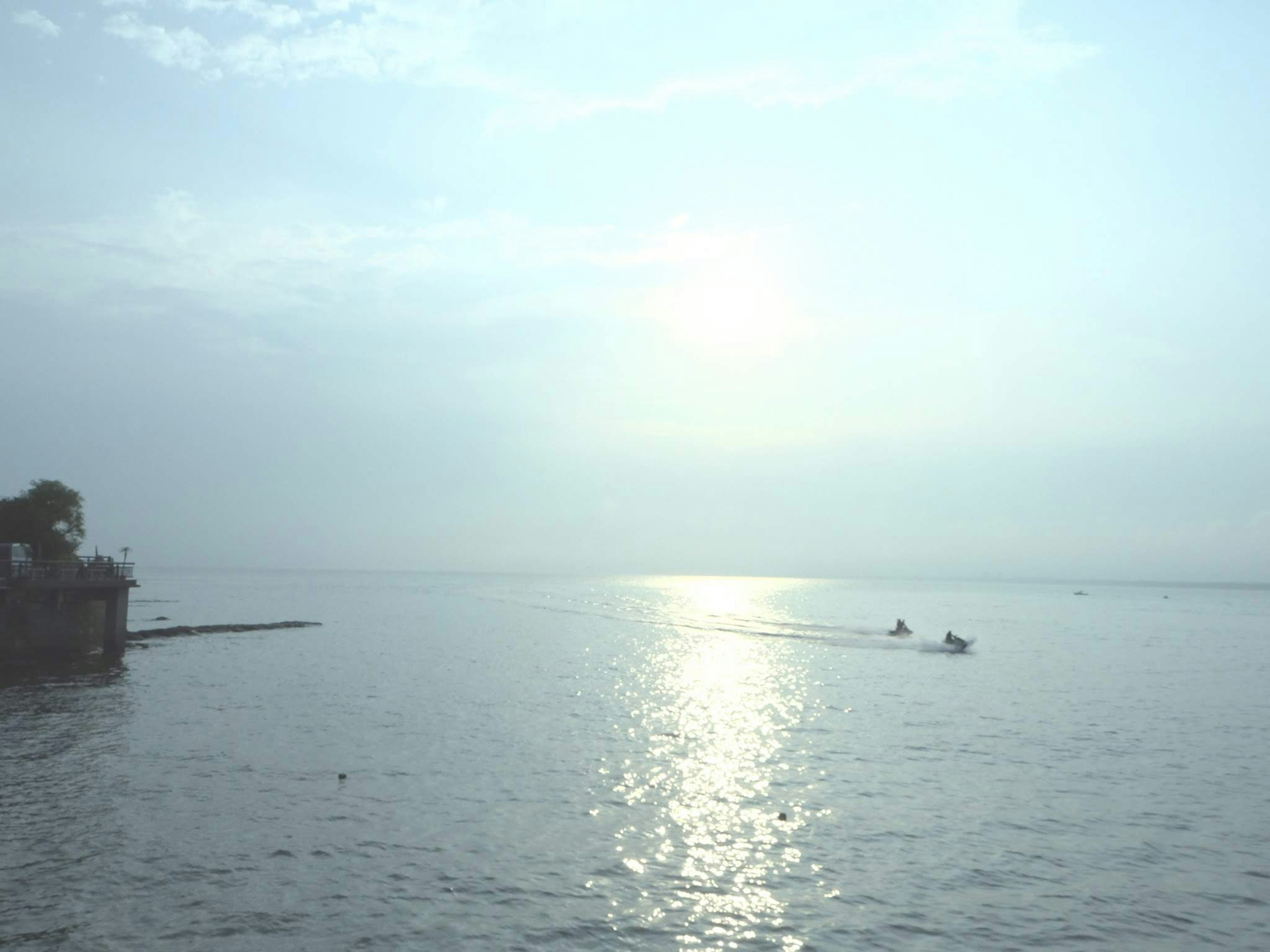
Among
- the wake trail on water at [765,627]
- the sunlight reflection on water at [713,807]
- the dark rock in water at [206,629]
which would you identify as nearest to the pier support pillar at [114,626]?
the dark rock in water at [206,629]

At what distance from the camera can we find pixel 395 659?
252ft

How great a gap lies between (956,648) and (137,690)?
75.0m

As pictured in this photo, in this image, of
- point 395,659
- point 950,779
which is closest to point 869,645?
point 395,659

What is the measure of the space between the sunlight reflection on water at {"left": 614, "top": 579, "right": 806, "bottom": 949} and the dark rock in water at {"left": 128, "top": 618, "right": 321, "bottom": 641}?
1917 inches

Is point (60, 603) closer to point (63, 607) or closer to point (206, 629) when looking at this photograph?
point (63, 607)

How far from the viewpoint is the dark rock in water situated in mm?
84375

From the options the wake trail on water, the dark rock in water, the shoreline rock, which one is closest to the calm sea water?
the dark rock in water

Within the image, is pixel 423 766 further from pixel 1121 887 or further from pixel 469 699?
pixel 1121 887

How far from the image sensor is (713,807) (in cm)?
2992

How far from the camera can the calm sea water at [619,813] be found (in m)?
20.2

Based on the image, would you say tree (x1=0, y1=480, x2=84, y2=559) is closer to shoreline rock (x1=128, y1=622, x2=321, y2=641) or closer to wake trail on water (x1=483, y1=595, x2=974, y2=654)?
shoreline rock (x1=128, y1=622, x2=321, y2=641)

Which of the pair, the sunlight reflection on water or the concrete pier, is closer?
the sunlight reflection on water

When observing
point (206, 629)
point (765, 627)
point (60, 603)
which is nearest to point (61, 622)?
point (60, 603)

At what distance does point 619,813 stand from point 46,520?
59.4 meters
